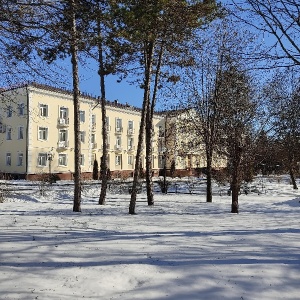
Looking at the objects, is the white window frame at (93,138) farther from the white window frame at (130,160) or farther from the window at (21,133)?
the window at (21,133)

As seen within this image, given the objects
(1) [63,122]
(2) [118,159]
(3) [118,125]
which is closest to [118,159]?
(2) [118,159]

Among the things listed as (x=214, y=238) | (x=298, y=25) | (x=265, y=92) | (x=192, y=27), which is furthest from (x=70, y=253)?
(x=265, y=92)

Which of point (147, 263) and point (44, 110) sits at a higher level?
point (44, 110)

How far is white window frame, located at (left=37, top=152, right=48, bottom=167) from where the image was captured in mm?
41872

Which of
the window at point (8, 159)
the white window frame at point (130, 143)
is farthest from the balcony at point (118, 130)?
the window at point (8, 159)

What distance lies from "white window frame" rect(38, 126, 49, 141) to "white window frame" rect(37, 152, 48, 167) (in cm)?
174

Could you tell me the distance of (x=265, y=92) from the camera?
46.9 feet

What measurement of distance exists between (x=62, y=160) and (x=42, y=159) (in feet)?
9.66

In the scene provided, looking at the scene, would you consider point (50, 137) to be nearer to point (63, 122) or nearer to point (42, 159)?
point (63, 122)

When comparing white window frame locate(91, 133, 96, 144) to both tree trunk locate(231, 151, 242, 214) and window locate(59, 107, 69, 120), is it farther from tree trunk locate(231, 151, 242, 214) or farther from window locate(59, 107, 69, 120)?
tree trunk locate(231, 151, 242, 214)

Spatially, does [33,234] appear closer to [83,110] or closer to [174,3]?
[174,3]

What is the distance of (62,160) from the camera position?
4459 centimetres

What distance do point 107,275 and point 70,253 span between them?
1.25 m

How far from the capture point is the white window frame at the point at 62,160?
4419cm
